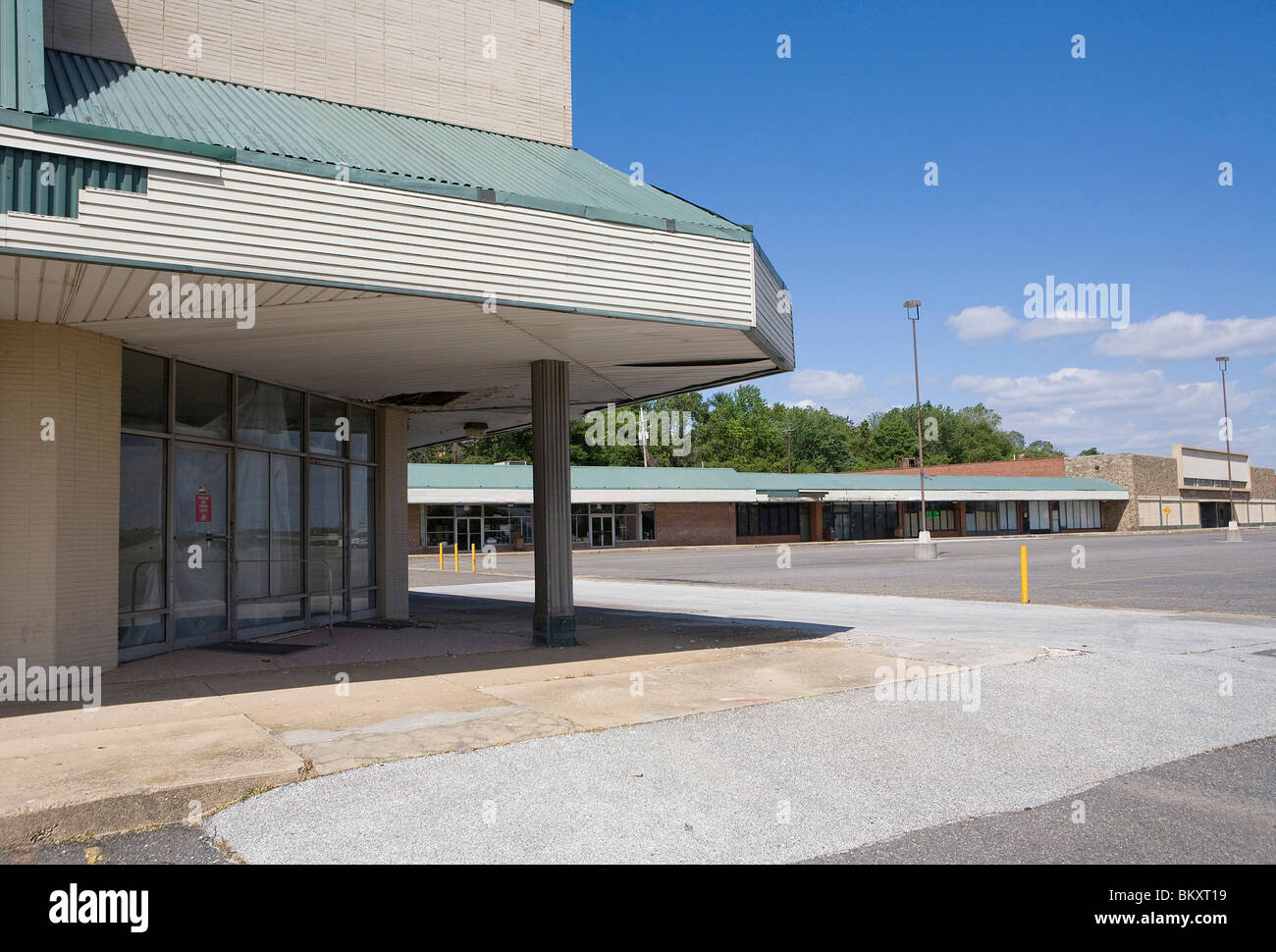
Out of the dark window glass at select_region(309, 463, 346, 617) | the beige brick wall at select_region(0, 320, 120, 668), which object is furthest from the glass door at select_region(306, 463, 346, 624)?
the beige brick wall at select_region(0, 320, 120, 668)

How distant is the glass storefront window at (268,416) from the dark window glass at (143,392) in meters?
1.26

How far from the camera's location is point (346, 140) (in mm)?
9289

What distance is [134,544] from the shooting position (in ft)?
32.8

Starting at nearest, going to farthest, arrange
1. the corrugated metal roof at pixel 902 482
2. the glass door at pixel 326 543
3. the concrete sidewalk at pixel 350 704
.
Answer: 1. the concrete sidewalk at pixel 350 704
2. the glass door at pixel 326 543
3. the corrugated metal roof at pixel 902 482

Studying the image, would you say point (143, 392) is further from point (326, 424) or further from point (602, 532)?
point (602, 532)

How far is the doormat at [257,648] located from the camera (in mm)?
10891

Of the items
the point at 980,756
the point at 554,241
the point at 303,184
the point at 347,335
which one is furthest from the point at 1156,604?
the point at 303,184

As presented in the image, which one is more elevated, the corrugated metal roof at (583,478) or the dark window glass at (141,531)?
the corrugated metal roof at (583,478)

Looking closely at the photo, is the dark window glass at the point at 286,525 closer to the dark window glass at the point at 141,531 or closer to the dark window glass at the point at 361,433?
the dark window glass at the point at 361,433

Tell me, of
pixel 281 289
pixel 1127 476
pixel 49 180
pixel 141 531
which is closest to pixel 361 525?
pixel 141 531

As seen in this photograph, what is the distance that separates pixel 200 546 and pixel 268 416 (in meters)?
2.18

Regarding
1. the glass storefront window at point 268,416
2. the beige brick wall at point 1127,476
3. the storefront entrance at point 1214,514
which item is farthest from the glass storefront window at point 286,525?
the storefront entrance at point 1214,514
